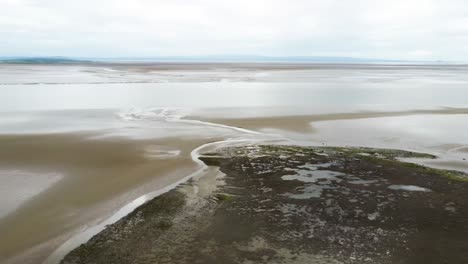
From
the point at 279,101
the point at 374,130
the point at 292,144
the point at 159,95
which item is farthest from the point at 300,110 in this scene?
the point at 159,95

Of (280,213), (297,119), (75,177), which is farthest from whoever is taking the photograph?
(297,119)

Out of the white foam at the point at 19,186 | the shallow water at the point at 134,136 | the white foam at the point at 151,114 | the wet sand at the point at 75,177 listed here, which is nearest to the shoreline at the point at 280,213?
the wet sand at the point at 75,177

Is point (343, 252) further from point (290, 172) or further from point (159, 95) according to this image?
point (159, 95)

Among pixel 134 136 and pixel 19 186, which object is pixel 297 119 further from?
pixel 19 186

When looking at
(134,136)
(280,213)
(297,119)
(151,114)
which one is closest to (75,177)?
(134,136)

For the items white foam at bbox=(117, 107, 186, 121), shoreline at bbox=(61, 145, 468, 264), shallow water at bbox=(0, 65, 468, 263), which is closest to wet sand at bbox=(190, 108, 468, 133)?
shallow water at bbox=(0, 65, 468, 263)

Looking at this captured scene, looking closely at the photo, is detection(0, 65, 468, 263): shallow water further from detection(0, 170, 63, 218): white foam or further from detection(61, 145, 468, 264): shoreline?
detection(61, 145, 468, 264): shoreline

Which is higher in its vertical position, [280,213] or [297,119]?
[297,119]

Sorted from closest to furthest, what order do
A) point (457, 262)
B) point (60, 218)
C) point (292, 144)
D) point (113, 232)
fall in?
point (457, 262) → point (113, 232) → point (60, 218) → point (292, 144)
